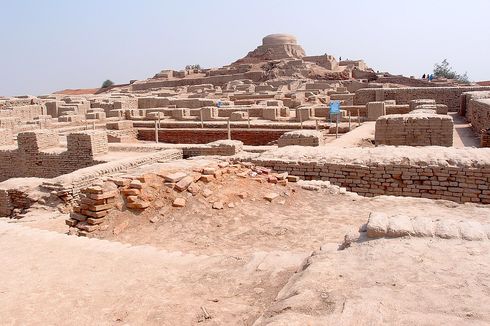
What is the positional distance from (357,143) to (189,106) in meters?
15.5

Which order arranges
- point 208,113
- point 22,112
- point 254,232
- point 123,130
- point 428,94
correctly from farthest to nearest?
point 22,112 → point 428,94 → point 208,113 → point 123,130 → point 254,232

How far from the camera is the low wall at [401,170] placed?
6.91 meters

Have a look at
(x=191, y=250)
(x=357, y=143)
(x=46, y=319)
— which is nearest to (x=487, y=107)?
(x=357, y=143)

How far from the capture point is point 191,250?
18.4ft

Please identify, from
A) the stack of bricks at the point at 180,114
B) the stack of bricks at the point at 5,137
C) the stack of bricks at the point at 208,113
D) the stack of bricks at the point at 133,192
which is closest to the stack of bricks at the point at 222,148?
the stack of bricks at the point at 133,192

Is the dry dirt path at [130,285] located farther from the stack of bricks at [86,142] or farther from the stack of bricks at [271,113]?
the stack of bricks at [271,113]

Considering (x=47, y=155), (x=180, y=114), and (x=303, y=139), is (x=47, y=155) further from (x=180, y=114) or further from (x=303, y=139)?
(x=180, y=114)

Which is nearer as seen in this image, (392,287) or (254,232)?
(392,287)

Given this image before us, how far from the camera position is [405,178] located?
24.0 ft

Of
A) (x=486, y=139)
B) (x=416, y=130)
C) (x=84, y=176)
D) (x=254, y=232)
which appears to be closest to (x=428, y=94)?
(x=486, y=139)

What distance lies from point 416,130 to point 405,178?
3105 mm

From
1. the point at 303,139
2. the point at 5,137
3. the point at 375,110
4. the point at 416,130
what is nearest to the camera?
the point at 416,130

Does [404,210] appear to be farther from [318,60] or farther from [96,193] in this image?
[318,60]

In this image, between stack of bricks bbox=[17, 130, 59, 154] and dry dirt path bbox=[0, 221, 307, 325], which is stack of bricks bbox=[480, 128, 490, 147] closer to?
dry dirt path bbox=[0, 221, 307, 325]
